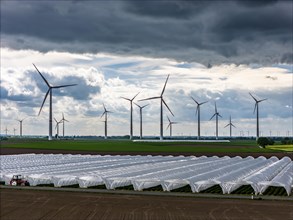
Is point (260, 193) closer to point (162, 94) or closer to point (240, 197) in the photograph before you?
point (240, 197)

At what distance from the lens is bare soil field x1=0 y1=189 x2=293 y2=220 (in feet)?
125

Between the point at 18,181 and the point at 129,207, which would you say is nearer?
the point at 129,207

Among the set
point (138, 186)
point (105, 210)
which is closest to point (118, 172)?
point (138, 186)

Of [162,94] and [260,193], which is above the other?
[162,94]

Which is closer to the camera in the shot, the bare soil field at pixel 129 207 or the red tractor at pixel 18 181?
the bare soil field at pixel 129 207

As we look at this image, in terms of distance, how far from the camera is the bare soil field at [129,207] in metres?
38.2

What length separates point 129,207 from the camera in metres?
42.6

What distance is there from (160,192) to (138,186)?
128 inches

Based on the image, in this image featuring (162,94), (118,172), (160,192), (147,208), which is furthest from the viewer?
(162,94)

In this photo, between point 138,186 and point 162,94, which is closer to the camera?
point 138,186

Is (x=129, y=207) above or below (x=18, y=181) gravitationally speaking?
below

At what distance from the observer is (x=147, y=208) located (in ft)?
138

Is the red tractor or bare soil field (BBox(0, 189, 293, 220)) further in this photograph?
the red tractor

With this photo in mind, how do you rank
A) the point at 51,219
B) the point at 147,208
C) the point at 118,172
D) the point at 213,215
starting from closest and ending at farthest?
1. the point at 51,219
2. the point at 213,215
3. the point at 147,208
4. the point at 118,172
